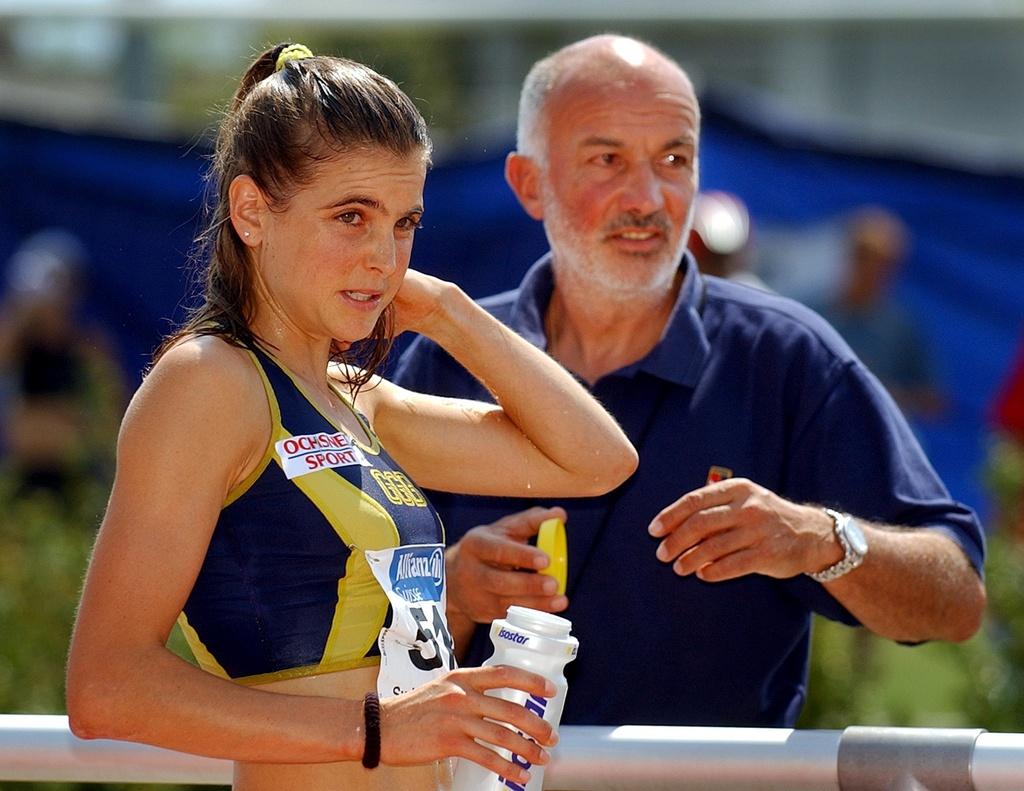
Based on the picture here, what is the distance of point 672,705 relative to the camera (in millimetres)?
3160

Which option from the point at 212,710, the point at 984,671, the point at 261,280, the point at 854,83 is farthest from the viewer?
the point at 854,83

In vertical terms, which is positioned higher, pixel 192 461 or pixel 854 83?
→ pixel 192 461

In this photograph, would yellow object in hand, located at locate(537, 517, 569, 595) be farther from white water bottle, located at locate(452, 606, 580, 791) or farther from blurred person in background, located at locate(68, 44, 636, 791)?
white water bottle, located at locate(452, 606, 580, 791)

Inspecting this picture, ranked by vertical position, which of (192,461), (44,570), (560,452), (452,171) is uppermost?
(192,461)

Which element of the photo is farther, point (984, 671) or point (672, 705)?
point (984, 671)

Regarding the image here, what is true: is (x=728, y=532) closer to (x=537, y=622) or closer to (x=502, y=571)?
(x=502, y=571)

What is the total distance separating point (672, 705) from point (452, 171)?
5.33m

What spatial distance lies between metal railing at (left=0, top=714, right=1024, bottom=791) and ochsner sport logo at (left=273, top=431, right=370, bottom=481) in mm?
575

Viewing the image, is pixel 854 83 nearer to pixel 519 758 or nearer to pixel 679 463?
pixel 679 463

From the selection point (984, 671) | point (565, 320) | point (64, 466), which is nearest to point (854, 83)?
point (64, 466)

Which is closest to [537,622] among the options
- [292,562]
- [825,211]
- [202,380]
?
[292,562]

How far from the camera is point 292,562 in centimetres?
213

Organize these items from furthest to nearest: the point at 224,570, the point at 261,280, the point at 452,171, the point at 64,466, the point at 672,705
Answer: the point at 452,171 < the point at 64,466 < the point at 672,705 < the point at 261,280 < the point at 224,570

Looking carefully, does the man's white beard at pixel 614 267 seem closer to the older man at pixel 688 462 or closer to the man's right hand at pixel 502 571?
the older man at pixel 688 462
